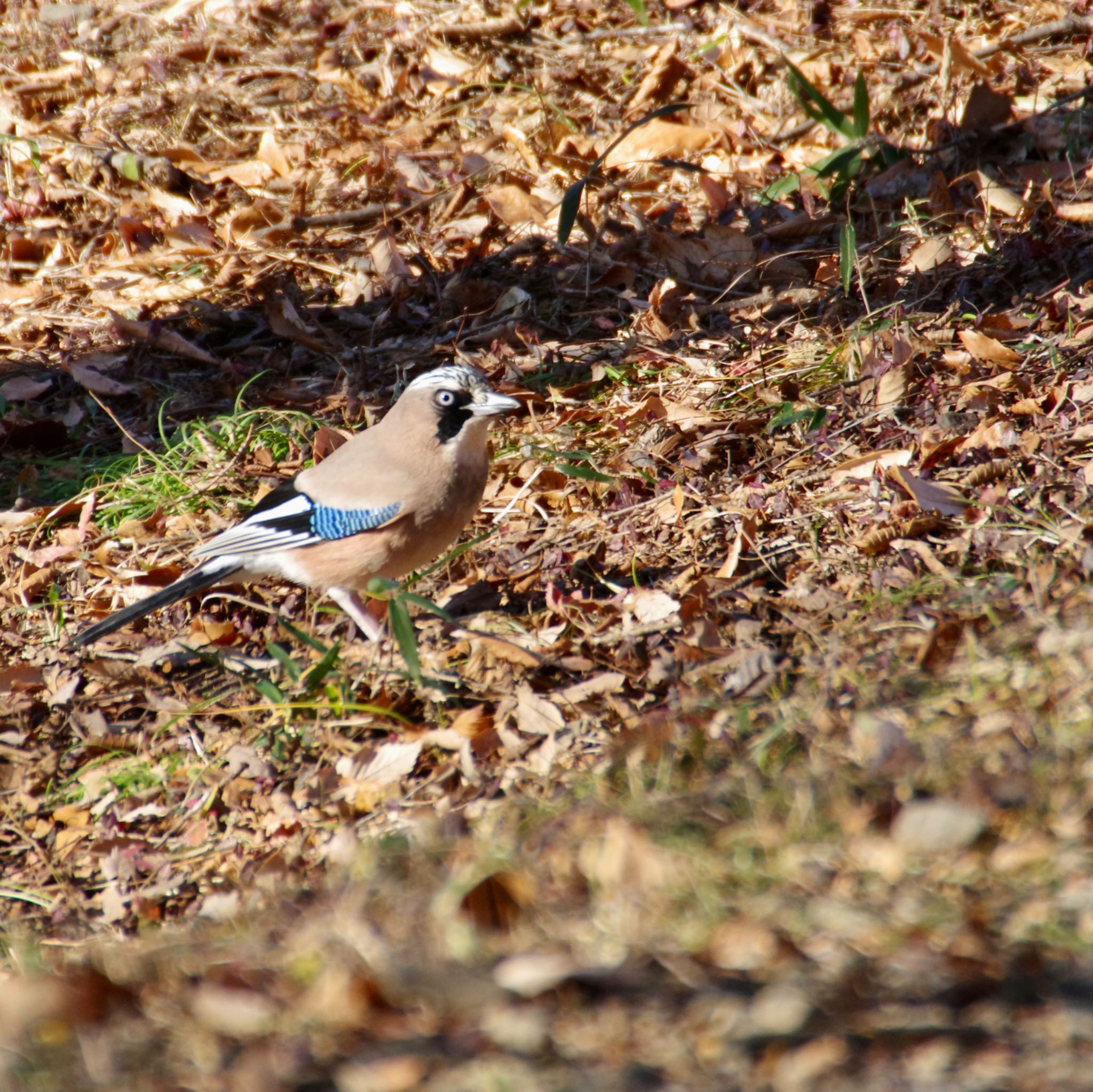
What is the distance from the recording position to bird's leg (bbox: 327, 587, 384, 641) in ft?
13.8

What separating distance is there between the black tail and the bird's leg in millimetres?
369

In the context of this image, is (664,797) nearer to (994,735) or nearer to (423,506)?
(994,735)

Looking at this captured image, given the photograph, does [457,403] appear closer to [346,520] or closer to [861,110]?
[346,520]

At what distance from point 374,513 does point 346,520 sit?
11 centimetres

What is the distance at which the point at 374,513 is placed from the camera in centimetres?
422

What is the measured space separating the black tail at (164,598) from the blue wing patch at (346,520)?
13.5 inches

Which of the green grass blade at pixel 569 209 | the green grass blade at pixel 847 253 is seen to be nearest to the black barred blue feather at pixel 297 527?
the green grass blade at pixel 569 209

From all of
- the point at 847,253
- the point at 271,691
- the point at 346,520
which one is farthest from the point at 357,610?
the point at 847,253

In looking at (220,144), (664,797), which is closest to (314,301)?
(220,144)

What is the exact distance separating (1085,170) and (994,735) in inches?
158

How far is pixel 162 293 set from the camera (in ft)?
20.5

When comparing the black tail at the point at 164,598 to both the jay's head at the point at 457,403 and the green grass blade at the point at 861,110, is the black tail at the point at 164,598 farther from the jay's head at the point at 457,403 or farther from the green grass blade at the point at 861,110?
the green grass blade at the point at 861,110

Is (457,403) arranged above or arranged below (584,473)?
above

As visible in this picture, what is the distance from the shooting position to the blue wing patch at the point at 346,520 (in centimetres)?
421
